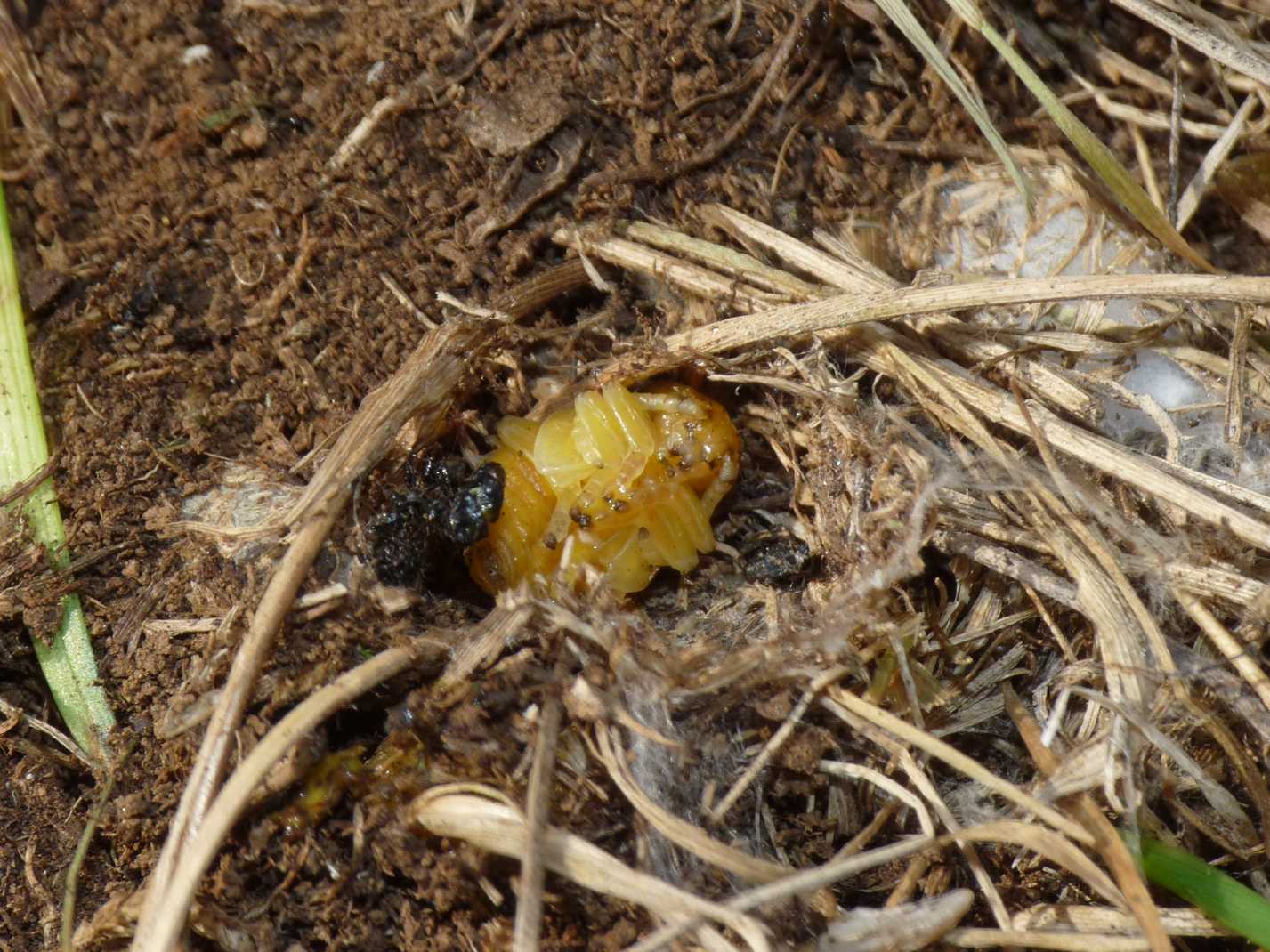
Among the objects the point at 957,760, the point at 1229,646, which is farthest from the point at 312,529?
the point at 1229,646

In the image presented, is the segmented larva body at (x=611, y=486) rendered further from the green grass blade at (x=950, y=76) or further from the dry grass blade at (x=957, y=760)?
the green grass blade at (x=950, y=76)

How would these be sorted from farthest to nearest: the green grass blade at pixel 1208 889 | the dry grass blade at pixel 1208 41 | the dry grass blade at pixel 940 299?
the dry grass blade at pixel 1208 41
the dry grass blade at pixel 940 299
the green grass blade at pixel 1208 889

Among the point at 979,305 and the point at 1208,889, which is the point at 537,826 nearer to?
the point at 1208,889

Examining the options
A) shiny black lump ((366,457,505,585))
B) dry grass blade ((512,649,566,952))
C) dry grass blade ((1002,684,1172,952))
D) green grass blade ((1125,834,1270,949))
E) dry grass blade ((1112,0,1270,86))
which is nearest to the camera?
dry grass blade ((512,649,566,952))

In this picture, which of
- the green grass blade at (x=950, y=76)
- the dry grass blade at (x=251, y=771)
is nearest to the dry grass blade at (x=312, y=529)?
the dry grass blade at (x=251, y=771)

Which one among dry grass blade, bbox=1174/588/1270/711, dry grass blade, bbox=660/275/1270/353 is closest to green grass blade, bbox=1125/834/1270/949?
dry grass blade, bbox=1174/588/1270/711

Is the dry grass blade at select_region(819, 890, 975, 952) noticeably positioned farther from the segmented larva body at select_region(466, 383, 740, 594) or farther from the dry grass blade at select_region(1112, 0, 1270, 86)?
the dry grass blade at select_region(1112, 0, 1270, 86)

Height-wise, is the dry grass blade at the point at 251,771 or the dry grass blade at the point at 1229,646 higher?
the dry grass blade at the point at 1229,646
